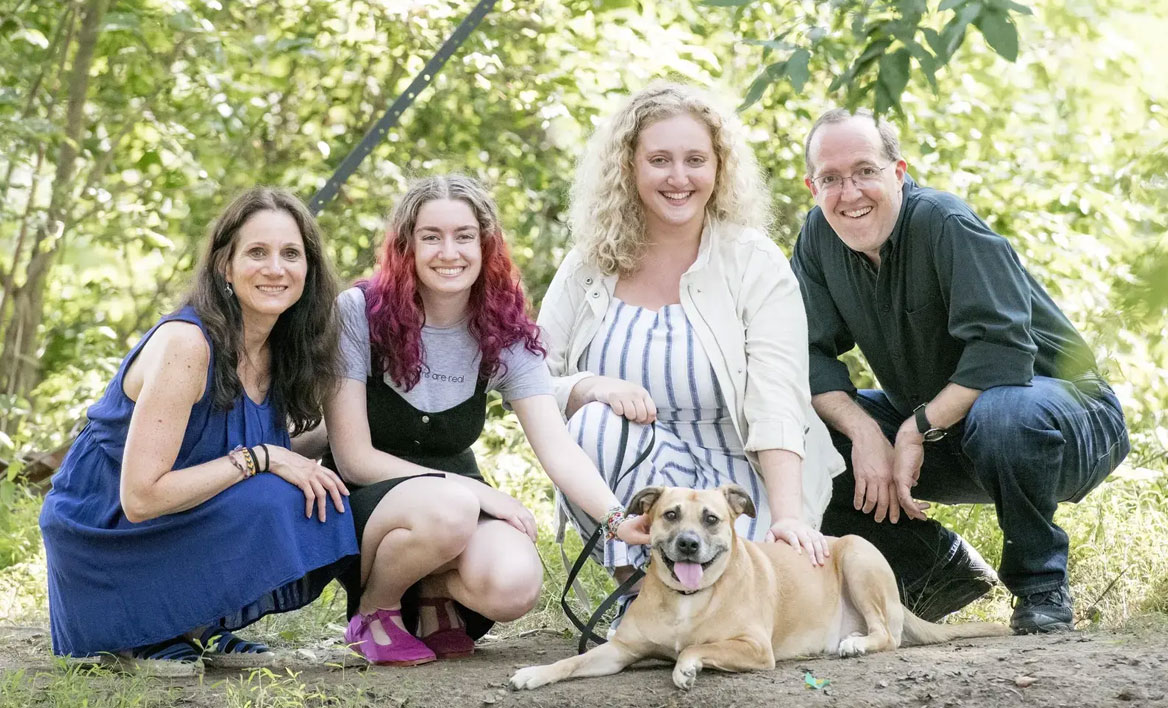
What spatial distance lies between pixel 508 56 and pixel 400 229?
4.41 metres

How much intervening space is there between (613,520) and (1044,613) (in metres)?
1.41

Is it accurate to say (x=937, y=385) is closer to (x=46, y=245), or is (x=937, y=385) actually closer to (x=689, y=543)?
(x=689, y=543)

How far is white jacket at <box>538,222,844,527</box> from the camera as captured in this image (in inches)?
150

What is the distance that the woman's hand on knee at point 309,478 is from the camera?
343 centimetres

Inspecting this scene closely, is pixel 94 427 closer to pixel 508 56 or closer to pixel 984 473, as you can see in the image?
pixel 984 473

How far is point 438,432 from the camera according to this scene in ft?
12.5

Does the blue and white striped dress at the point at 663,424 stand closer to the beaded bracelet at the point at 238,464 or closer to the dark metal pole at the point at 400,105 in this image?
the beaded bracelet at the point at 238,464

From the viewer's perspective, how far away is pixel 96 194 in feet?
23.8

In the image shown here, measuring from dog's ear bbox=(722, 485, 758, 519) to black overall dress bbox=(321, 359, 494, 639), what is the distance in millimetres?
885

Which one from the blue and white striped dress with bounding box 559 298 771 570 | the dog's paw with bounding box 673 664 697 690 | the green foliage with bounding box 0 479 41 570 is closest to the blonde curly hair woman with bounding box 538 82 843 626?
the blue and white striped dress with bounding box 559 298 771 570

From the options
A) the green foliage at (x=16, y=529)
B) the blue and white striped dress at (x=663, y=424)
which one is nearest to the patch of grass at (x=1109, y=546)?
the blue and white striped dress at (x=663, y=424)

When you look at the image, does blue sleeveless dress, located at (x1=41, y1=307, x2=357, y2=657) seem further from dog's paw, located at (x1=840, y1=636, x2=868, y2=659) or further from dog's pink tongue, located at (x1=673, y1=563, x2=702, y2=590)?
dog's paw, located at (x1=840, y1=636, x2=868, y2=659)

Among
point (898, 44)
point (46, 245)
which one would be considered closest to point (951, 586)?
point (898, 44)

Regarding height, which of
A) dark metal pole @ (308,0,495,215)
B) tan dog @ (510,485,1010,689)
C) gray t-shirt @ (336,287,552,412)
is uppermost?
dark metal pole @ (308,0,495,215)
